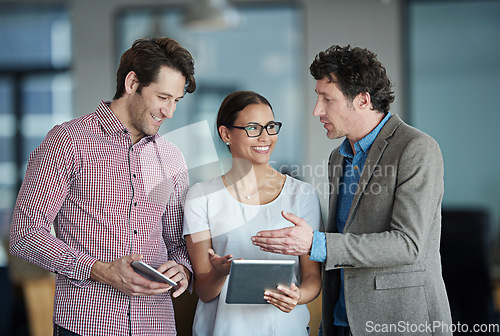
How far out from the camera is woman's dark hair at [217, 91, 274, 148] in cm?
166

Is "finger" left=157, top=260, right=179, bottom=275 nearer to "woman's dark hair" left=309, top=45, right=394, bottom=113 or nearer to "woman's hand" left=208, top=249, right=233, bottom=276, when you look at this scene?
"woman's hand" left=208, top=249, right=233, bottom=276

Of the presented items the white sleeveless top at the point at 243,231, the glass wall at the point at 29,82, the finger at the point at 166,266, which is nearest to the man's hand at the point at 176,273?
the finger at the point at 166,266

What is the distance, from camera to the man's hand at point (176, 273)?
156 cm

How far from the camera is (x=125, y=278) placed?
4.83 feet

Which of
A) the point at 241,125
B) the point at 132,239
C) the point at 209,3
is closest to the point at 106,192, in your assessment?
the point at 132,239

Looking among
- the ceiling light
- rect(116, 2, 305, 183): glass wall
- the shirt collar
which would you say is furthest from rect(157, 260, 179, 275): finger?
rect(116, 2, 305, 183): glass wall

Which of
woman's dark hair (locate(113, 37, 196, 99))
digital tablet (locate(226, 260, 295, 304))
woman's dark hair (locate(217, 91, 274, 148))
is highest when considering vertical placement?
woman's dark hair (locate(113, 37, 196, 99))

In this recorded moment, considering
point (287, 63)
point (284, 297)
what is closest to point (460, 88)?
point (287, 63)

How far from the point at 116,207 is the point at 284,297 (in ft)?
1.62

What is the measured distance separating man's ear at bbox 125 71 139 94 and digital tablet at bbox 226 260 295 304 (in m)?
0.57

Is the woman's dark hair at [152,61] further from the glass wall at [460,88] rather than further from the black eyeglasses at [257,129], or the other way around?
the glass wall at [460,88]

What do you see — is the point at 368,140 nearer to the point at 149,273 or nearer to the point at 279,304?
the point at 279,304

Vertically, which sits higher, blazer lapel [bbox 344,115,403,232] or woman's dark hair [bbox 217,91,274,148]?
woman's dark hair [bbox 217,91,274,148]

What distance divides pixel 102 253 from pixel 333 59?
0.83 metres
